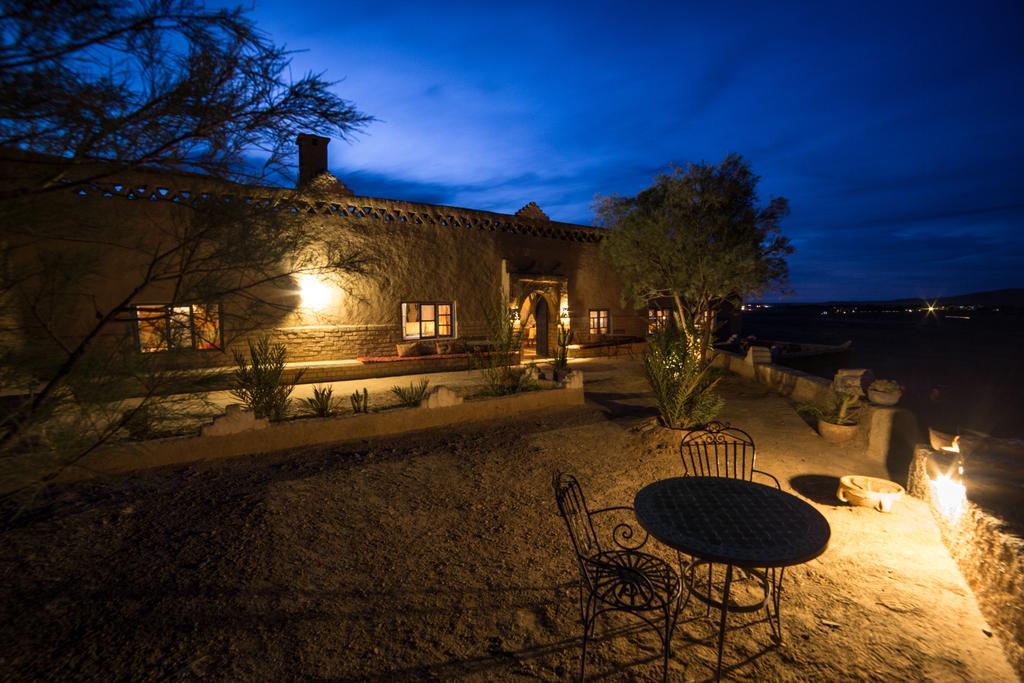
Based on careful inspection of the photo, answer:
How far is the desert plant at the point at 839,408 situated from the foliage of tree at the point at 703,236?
322 centimetres

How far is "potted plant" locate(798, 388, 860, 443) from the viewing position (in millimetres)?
6383

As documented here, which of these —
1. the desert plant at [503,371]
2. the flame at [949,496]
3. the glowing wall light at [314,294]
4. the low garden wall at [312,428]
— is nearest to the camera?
the flame at [949,496]

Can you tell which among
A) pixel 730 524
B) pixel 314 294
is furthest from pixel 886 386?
pixel 314 294

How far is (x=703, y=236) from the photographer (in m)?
10.7

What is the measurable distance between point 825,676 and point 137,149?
14.1ft

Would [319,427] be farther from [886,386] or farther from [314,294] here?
[886,386]

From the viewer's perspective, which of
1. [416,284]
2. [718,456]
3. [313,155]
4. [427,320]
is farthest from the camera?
[427,320]

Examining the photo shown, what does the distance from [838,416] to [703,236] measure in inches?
212

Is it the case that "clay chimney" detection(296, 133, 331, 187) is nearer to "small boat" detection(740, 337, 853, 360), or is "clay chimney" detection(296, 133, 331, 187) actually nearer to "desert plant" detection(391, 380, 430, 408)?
"desert plant" detection(391, 380, 430, 408)

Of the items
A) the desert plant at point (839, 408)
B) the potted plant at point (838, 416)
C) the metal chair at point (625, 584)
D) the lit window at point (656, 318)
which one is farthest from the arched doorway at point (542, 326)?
the metal chair at point (625, 584)

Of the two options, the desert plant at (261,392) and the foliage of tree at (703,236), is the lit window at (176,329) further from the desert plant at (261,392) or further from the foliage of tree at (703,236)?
the foliage of tree at (703,236)

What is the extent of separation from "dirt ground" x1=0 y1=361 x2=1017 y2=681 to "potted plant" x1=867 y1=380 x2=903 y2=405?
6.27 feet

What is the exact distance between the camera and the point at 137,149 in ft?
7.09

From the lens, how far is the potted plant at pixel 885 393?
6.05m
